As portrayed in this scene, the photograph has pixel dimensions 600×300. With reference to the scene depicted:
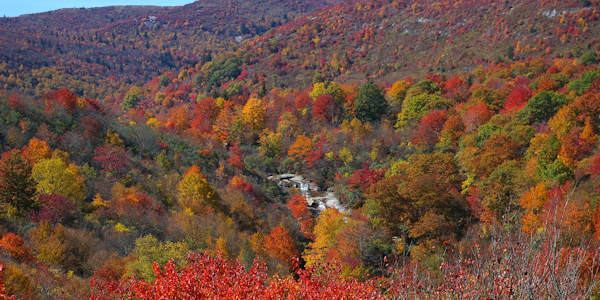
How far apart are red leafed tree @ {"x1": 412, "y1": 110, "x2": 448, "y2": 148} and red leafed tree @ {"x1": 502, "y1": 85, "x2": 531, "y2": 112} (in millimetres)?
8094

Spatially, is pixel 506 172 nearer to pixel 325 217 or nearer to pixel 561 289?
pixel 325 217

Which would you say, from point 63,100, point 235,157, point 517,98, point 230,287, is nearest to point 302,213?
point 235,157

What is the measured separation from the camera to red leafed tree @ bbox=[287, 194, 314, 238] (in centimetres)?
5197

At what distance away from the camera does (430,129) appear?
2616 inches

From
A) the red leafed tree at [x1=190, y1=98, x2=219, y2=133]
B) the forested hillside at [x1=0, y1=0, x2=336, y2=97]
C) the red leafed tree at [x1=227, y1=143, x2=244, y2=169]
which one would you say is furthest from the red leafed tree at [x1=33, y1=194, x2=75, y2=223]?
the forested hillside at [x1=0, y1=0, x2=336, y2=97]

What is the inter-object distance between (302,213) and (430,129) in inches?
889

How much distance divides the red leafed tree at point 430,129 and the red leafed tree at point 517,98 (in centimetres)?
809

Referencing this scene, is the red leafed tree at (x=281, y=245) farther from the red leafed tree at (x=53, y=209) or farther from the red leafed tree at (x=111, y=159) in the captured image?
the red leafed tree at (x=111, y=159)

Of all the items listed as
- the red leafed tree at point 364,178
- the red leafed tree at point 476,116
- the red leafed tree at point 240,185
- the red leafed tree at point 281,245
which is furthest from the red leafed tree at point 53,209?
A: the red leafed tree at point 476,116

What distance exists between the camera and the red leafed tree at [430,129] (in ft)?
215

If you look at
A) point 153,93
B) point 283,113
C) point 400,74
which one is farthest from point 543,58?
point 153,93

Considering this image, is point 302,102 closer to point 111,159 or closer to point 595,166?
point 111,159

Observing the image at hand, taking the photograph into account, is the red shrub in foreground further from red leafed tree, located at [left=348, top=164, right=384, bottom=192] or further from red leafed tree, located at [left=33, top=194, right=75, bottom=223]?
red leafed tree, located at [left=348, top=164, right=384, bottom=192]

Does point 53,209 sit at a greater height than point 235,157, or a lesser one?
greater
